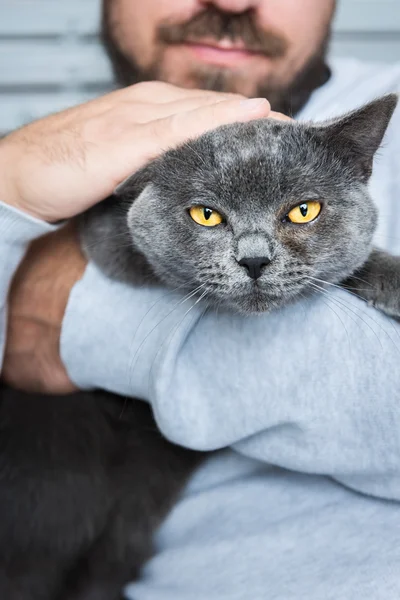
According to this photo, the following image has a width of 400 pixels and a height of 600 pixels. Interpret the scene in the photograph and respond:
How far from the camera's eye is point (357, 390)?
0.72 meters

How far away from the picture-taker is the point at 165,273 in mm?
813

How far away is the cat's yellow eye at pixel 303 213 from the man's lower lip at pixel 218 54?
0.48m

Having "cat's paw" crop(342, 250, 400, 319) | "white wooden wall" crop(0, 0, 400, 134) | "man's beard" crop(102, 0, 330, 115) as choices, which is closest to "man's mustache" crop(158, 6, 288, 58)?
"man's beard" crop(102, 0, 330, 115)

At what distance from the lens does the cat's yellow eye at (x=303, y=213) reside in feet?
2.31

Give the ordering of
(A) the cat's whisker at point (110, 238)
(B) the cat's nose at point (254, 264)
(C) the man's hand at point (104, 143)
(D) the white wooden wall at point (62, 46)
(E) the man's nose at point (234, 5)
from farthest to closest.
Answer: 1. (D) the white wooden wall at point (62, 46)
2. (E) the man's nose at point (234, 5)
3. (A) the cat's whisker at point (110, 238)
4. (C) the man's hand at point (104, 143)
5. (B) the cat's nose at point (254, 264)

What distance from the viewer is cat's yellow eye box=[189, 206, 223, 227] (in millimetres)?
718

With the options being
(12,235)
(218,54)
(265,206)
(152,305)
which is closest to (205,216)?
(265,206)

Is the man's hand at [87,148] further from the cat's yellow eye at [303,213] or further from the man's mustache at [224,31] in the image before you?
the man's mustache at [224,31]

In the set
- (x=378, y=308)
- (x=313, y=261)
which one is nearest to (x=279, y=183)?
(x=313, y=261)

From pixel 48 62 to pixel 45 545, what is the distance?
63.3 inches

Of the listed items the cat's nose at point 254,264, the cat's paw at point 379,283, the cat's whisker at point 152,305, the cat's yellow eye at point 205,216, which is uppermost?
the cat's yellow eye at point 205,216

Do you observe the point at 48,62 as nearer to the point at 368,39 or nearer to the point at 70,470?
the point at 368,39

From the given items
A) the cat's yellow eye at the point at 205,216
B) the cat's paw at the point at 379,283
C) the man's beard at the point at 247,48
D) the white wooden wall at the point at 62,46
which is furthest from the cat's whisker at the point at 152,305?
the white wooden wall at the point at 62,46

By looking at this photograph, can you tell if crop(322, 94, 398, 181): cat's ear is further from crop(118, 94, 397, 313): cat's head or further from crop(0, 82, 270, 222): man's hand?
crop(0, 82, 270, 222): man's hand
